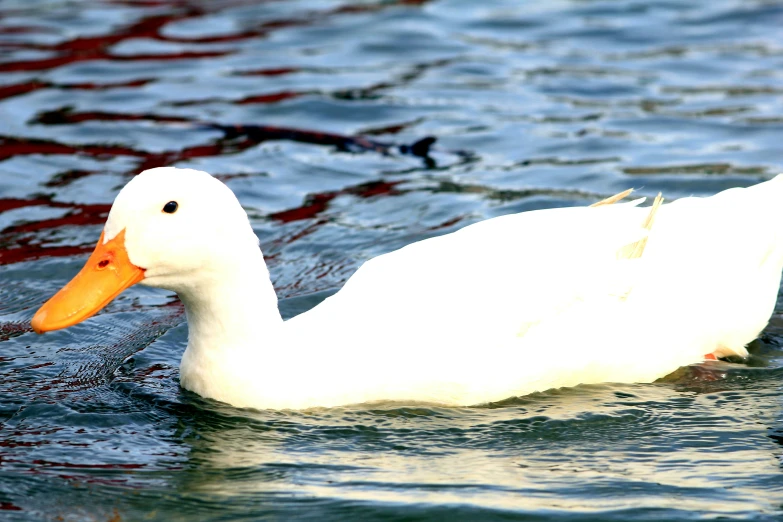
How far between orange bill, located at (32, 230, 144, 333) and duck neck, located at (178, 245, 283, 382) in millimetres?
307

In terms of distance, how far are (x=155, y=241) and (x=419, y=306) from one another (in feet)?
4.15

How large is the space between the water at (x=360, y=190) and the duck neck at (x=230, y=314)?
0.26m

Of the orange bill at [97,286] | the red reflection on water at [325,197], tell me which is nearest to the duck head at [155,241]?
the orange bill at [97,286]

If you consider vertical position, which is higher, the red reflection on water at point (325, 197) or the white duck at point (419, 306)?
the red reflection on water at point (325, 197)

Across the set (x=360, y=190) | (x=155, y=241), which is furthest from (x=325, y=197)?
(x=155, y=241)

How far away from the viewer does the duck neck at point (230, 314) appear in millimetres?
5465

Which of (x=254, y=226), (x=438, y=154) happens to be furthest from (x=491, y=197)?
(x=254, y=226)

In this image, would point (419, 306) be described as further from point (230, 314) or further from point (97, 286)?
point (97, 286)

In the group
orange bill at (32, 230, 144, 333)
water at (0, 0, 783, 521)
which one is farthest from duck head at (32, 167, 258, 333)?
water at (0, 0, 783, 521)

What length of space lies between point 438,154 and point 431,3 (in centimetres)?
489

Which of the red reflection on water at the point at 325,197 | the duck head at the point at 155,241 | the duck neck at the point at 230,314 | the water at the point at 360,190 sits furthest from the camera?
the red reflection on water at the point at 325,197

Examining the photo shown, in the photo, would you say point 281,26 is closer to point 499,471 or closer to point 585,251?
point 585,251

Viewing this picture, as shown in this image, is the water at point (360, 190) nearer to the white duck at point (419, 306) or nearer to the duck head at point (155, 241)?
the white duck at point (419, 306)

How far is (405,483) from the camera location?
196 inches
